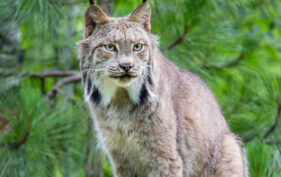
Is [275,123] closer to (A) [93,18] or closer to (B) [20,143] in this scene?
(A) [93,18]

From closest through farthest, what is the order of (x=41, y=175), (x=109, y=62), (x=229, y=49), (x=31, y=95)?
(x=109, y=62), (x=31, y=95), (x=41, y=175), (x=229, y=49)

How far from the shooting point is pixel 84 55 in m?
4.08

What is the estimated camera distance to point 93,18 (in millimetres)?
4059

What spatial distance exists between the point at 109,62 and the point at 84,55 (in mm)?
292

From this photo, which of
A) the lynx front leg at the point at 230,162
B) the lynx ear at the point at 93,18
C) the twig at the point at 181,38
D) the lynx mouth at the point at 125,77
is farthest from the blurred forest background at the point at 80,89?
the lynx mouth at the point at 125,77

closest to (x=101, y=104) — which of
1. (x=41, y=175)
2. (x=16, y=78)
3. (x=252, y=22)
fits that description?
(x=41, y=175)

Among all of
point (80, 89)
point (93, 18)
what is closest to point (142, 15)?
point (93, 18)

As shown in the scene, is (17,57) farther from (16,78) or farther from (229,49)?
(229,49)

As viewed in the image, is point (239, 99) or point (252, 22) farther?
point (252, 22)

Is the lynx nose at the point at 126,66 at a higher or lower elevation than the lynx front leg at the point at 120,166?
higher

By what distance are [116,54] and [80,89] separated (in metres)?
2.69

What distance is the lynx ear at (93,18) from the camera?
13.1 ft

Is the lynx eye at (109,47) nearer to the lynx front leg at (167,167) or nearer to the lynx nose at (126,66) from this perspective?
the lynx nose at (126,66)

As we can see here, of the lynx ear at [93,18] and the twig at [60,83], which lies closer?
the lynx ear at [93,18]
